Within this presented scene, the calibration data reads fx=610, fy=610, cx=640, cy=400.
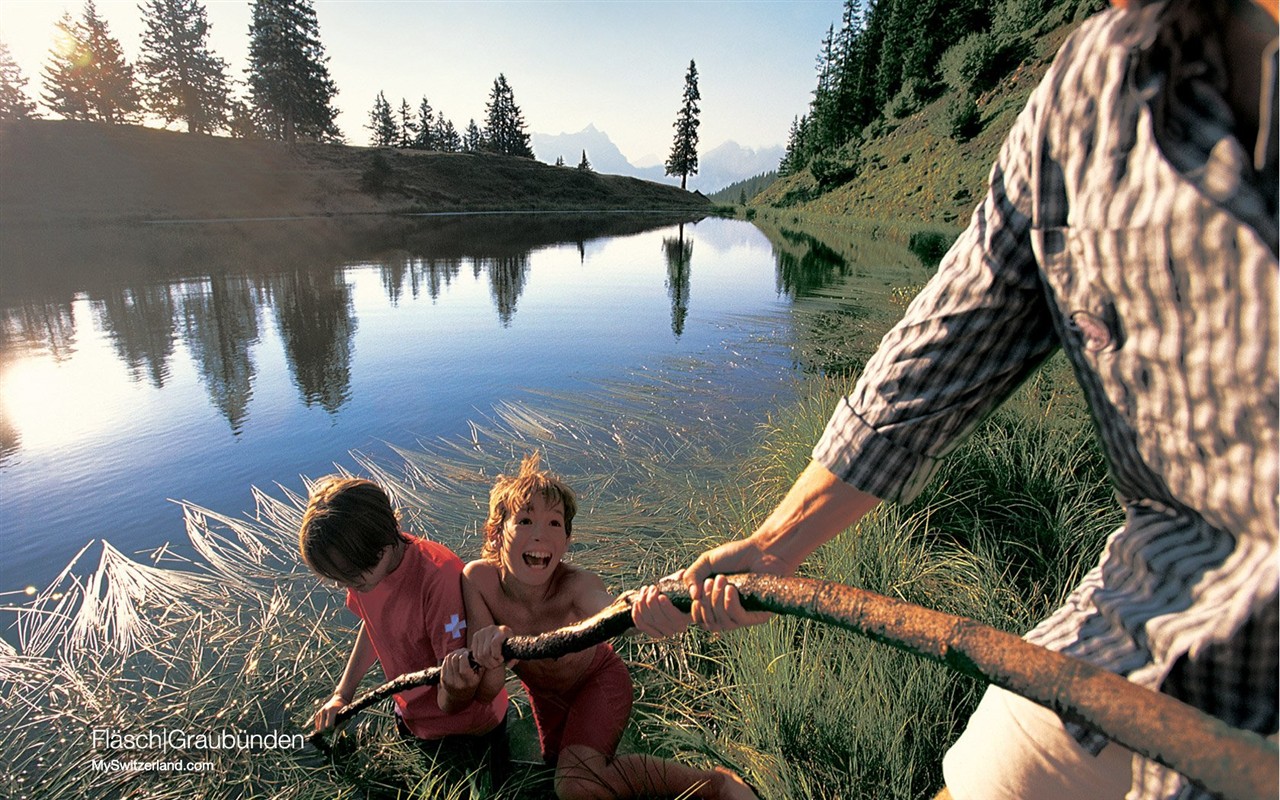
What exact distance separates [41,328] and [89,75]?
53930 mm

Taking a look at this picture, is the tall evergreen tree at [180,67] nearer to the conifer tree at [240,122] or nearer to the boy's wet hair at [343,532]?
the conifer tree at [240,122]

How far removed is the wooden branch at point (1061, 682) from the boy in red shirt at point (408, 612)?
4.69 ft

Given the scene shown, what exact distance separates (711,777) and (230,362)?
27.8ft

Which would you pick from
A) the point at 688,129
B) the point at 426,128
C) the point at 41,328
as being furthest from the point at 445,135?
the point at 41,328

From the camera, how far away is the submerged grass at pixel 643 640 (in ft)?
6.97

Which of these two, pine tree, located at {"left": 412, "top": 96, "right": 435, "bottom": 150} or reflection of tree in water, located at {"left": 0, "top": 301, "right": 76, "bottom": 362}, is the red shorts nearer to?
reflection of tree in water, located at {"left": 0, "top": 301, "right": 76, "bottom": 362}

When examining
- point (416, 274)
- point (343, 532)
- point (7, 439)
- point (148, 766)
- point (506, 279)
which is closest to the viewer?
point (343, 532)

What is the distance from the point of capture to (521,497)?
220cm

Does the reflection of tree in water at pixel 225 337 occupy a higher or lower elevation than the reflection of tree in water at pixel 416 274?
lower

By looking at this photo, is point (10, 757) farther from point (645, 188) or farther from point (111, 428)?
point (645, 188)

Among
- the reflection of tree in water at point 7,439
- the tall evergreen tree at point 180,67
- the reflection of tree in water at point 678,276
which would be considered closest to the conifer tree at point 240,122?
the tall evergreen tree at point 180,67

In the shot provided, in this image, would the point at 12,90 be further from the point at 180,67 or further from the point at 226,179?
the point at 226,179

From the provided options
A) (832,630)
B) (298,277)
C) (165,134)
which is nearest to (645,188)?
(165,134)

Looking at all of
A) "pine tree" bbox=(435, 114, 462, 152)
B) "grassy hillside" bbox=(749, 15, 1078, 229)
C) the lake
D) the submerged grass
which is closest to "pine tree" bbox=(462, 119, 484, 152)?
"pine tree" bbox=(435, 114, 462, 152)
